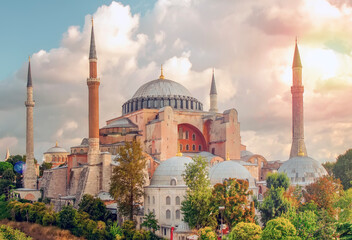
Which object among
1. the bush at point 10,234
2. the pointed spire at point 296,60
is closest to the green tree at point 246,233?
the bush at point 10,234

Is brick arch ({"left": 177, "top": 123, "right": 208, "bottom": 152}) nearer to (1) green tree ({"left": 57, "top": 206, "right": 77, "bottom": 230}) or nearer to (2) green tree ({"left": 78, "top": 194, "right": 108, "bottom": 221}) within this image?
(2) green tree ({"left": 78, "top": 194, "right": 108, "bottom": 221})

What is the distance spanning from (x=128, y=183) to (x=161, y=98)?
43.8 feet

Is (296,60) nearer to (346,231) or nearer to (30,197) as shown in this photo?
(30,197)

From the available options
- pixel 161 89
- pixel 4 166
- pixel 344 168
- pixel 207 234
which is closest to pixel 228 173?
pixel 207 234

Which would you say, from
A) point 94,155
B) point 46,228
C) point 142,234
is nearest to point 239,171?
point 142,234

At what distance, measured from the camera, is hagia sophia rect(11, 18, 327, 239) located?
1041 inches

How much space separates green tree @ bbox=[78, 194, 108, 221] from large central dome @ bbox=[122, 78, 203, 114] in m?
12.1

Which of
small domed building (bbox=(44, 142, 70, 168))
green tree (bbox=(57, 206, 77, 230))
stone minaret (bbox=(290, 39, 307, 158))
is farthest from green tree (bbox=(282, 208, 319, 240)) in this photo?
small domed building (bbox=(44, 142, 70, 168))

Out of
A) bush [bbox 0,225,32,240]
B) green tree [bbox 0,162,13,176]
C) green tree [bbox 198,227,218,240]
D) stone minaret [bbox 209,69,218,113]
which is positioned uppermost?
stone minaret [bbox 209,69,218,113]

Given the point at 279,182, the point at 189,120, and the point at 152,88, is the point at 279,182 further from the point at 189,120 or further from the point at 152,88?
the point at 152,88

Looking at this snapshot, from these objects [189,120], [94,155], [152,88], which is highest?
[152,88]

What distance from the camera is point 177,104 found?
37906 millimetres

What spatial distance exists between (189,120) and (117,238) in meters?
15.0

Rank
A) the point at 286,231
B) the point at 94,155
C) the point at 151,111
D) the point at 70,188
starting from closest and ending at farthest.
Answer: the point at 286,231
the point at 94,155
the point at 70,188
the point at 151,111
